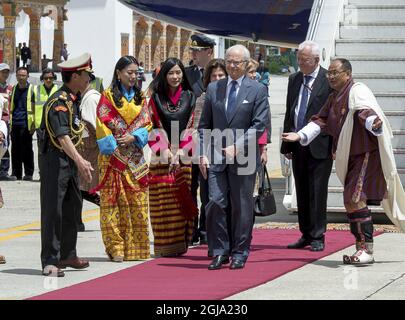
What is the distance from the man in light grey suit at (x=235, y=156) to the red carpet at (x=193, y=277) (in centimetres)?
25

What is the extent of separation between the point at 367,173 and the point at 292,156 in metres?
1.54

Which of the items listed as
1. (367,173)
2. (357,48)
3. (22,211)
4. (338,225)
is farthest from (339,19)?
(367,173)

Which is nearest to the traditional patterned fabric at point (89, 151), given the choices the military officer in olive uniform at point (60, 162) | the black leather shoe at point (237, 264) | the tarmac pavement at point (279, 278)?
the tarmac pavement at point (279, 278)

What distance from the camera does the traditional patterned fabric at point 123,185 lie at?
10.5 meters

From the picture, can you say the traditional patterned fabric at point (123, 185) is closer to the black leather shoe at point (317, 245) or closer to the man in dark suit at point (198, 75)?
the man in dark suit at point (198, 75)

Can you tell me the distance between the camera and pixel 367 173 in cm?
1009

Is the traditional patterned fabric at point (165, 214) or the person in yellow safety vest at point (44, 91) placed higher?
the person in yellow safety vest at point (44, 91)

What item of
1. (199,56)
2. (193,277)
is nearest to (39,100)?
(199,56)

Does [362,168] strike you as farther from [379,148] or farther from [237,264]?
[237,264]

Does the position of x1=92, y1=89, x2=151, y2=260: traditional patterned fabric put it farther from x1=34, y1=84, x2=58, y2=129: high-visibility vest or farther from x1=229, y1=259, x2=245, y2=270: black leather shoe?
x1=34, y1=84, x2=58, y2=129: high-visibility vest

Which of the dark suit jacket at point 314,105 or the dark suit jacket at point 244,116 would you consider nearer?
the dark suit jacket at point 244,116

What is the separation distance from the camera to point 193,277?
31.3 ft
